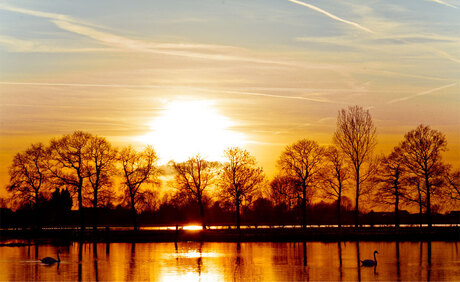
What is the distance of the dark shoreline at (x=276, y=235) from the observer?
69812 mm

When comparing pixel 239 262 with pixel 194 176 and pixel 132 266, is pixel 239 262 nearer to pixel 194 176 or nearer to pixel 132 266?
pixel 132 266

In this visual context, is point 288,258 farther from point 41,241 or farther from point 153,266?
point 41,241

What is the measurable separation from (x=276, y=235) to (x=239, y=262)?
24243mm

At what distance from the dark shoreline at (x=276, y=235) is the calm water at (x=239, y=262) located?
15.9 ft

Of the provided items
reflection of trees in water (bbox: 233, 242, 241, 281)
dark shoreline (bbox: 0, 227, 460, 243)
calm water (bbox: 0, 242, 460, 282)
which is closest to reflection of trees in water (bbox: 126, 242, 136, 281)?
calm water (bbox: 0, 242, 460, 282)

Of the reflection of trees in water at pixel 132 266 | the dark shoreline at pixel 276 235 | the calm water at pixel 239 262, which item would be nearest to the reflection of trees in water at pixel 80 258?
the calm water at pixel 239 262

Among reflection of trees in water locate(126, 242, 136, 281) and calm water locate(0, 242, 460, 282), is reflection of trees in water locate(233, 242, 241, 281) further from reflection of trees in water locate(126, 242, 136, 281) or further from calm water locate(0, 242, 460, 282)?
reflection of trees in water locate(126, 242, 136, 281)

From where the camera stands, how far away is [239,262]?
49156mm

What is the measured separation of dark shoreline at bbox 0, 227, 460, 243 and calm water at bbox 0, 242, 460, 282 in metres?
4.85

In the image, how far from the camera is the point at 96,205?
78500 mm

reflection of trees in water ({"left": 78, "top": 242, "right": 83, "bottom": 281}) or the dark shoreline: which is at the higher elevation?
the dark shoreline

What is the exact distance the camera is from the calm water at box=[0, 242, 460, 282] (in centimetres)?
4166

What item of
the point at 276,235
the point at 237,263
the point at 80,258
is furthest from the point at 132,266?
the point at 276,235

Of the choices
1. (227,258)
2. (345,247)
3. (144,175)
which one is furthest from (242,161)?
(227,258)
